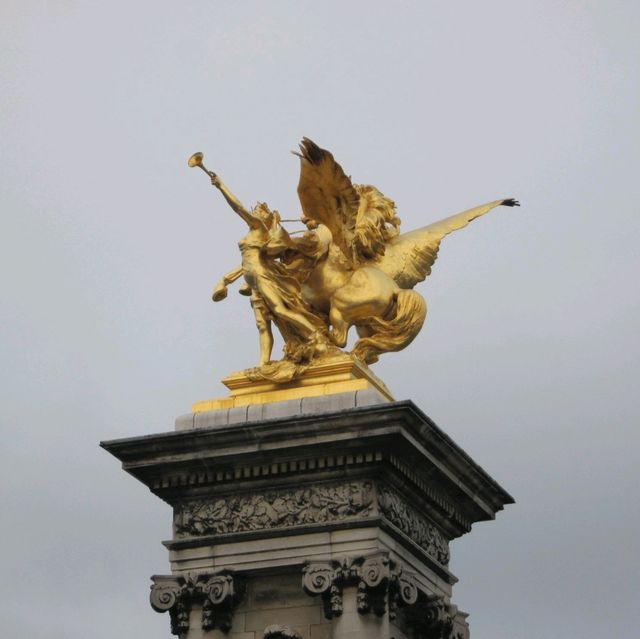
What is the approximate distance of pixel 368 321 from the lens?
3095cm

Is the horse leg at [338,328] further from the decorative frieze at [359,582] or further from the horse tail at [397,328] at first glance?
the decorative frieze at [359,582]

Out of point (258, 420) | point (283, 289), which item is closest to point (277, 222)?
point (283, 289)

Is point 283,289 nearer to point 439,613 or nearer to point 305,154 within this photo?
point 305,154

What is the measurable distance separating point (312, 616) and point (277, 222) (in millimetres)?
5884

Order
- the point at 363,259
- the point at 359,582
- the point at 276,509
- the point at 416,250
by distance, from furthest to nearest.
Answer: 1. the point at 416,250
2. the point at 363,259
3. the point at 276,509
4. the point at 359,582

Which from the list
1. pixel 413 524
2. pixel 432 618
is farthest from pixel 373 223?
pixel 432 618

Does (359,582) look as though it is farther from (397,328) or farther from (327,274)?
(327,274)

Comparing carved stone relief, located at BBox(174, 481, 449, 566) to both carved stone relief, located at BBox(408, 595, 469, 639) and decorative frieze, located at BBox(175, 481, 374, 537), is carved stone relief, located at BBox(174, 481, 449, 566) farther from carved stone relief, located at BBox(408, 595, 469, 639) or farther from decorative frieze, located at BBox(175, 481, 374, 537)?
carved stone relief, located at BBox(408, 595, 469, 639)

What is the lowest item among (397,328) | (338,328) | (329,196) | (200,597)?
(200,597)

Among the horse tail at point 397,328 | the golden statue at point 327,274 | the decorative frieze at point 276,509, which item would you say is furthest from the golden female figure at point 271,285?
the decorative frieze at point 276,509

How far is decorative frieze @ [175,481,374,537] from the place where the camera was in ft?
93.9

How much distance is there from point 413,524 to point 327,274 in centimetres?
394

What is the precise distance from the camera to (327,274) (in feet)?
102

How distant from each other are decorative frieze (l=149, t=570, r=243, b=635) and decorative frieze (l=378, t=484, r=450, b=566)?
2.27 meters
